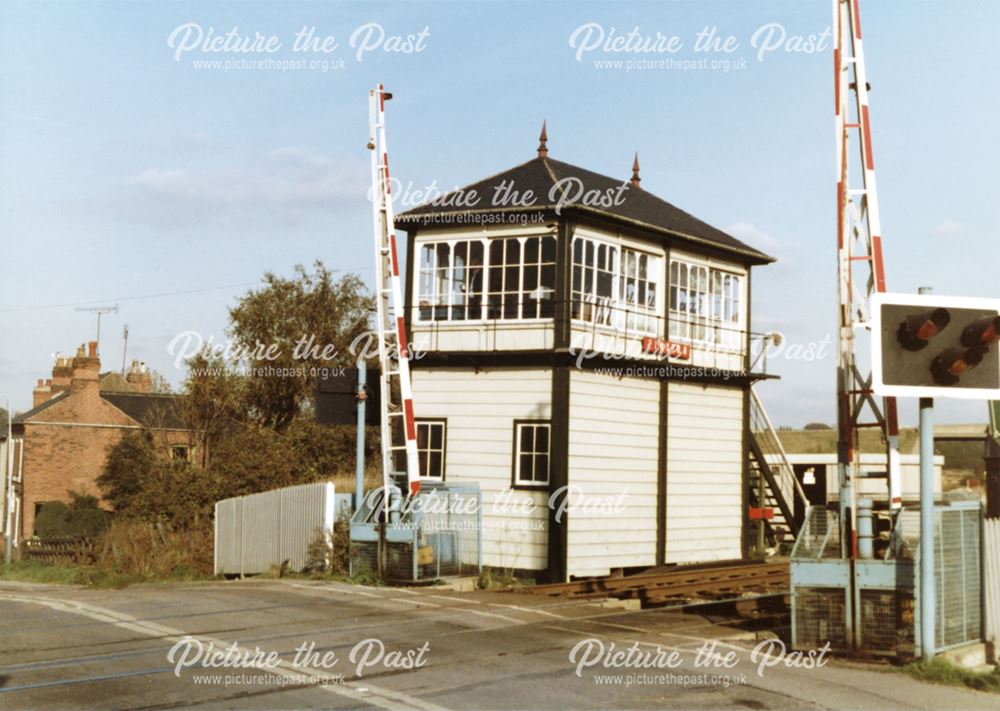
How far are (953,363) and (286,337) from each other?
3314 centimetres

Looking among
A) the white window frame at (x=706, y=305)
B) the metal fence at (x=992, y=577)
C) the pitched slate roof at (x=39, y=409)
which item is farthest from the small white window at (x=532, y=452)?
the pitched slate roof at (x=39, y=409)

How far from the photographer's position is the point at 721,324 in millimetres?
23859

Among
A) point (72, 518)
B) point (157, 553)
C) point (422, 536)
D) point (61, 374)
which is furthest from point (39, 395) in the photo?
point (422, 536)

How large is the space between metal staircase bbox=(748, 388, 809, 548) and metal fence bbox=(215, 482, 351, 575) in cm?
1009

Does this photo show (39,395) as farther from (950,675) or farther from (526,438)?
(950,675)

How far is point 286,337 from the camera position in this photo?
40938 mm

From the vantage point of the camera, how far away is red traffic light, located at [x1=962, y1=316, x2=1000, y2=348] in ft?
33.3

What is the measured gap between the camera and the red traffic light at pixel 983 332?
10.2 metres

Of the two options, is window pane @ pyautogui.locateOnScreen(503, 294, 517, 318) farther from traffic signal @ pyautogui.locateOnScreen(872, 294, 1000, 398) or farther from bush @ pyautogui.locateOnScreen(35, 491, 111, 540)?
bush @ pyautogui.locateOnScreen(35, 491, 111, 540)

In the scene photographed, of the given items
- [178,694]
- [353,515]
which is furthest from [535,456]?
[178,694]

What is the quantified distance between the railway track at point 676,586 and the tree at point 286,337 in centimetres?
2222

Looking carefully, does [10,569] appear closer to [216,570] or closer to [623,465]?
[216,570]

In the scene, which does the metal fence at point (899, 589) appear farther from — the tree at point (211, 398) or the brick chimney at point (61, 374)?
the brick chimney at point (61, 374)

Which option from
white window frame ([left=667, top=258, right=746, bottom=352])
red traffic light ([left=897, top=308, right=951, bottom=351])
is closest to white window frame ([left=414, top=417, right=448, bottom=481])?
white window frame ([left=667, top=258, right=746, bottom=352])
